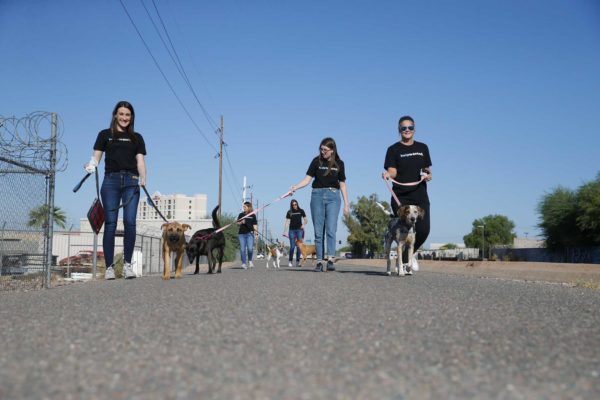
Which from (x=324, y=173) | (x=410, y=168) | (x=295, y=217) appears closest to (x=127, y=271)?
(x=324, y=173)

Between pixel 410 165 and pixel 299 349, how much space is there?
7256 millimetres

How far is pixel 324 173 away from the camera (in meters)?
11.1

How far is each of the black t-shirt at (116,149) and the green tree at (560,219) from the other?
5003 centimetres

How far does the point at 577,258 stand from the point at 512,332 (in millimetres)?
50528

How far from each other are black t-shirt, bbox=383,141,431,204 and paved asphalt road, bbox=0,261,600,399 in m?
4.75

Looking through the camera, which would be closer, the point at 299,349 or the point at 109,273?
the point at 299,349

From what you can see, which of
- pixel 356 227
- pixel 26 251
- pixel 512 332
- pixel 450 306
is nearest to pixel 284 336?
pixel 512 332

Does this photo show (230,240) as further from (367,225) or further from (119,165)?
(119,165)

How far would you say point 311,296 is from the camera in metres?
5.66

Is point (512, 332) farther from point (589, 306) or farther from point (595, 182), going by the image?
point (595, 182)

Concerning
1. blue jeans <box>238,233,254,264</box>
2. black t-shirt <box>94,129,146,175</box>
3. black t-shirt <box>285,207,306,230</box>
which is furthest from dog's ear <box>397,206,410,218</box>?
blue jeans <box>238,233,254,264</box>

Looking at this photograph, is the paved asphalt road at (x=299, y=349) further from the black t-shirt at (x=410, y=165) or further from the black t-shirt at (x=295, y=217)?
the black t-shirt at (x=295, y=217)

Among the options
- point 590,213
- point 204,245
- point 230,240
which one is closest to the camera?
point 204,245

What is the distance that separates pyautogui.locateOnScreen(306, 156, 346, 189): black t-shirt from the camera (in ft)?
36.4
